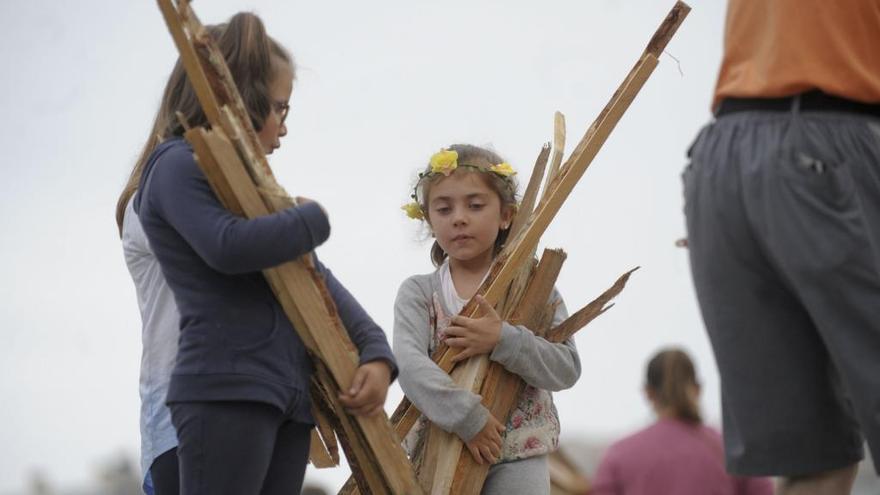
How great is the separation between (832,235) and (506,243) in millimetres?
1774

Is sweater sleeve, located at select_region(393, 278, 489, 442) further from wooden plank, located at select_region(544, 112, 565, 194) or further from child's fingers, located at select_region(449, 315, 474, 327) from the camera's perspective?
wooden plank, located at select_region(544, 112, 565, 194)

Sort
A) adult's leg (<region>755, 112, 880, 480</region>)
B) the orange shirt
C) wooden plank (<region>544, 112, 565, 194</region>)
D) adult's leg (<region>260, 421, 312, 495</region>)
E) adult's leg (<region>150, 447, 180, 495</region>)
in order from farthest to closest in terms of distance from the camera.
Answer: wooden plank (<region>544, 112, 565, 194</region>), adult's leg (<region>150, 447, 180, 495</region>), adult's leg (<region>260, 421, 312, 495</region>), the orange shirt, adult's leg (<region>755, 112, 880, 480</region>)

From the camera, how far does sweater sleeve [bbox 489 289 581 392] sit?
354cm

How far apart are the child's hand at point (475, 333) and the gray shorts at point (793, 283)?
1.35 meters

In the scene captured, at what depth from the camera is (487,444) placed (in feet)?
11.4

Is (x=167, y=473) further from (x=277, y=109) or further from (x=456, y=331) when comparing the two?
(x=456, y=331)

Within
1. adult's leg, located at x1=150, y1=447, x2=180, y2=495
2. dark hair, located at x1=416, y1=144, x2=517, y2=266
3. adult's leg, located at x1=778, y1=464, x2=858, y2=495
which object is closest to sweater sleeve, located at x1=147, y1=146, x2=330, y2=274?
adult's leg, located at x1=150, y1=447, x2=180, y2=495

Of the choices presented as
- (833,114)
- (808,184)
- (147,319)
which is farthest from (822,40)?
(147,319)

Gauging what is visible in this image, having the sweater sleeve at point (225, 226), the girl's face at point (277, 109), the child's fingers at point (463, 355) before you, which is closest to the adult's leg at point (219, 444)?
the sweater sleeve at point (225, 226)

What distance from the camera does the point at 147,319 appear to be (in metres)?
3.04

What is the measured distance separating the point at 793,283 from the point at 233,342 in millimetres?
1060

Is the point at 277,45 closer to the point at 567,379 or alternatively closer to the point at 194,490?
the point at 194,490

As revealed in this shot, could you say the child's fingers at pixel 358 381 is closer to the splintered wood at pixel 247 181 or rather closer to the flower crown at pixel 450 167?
the splintered wood at pixel 247 181

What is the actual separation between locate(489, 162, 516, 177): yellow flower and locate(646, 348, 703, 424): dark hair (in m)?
0.70
